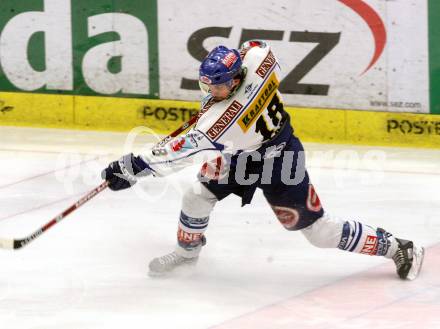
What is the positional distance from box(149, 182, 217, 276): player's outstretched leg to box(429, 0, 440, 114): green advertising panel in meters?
2.85

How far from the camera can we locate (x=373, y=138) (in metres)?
8.30

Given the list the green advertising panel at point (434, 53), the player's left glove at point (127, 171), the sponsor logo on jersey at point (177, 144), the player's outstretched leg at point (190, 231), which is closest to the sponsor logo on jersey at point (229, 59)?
the sponsor logo on jersey at point (177, 144)

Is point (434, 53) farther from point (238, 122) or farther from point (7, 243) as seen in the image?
point (7, 243)

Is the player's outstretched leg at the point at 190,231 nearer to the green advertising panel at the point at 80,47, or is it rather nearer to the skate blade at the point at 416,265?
the skate blade at the point at 416,265

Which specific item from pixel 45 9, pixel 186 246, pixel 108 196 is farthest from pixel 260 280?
pixel 45 9

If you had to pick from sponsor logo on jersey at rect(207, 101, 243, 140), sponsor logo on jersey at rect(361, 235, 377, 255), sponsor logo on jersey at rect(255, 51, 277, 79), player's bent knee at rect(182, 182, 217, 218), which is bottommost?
sponsor logo on jersey at rect(361, 235, 377, 255)

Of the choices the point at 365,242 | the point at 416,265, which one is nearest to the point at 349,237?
the point at 365,242

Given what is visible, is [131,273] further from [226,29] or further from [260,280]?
[226,29]

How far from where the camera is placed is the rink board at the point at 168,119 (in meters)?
8.21

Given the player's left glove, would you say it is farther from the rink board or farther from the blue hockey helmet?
Result: the rink board

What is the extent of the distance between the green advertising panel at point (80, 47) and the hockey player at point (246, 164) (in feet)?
10.6

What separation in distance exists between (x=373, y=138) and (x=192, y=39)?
1.50 metres

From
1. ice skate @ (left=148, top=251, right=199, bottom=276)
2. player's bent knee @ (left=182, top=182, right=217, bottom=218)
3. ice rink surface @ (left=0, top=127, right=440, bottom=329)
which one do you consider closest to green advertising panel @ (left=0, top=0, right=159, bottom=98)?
ice rink surface @ (left=0, top=127, right=440, bottom=329)

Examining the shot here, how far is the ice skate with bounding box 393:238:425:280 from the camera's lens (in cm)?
561
